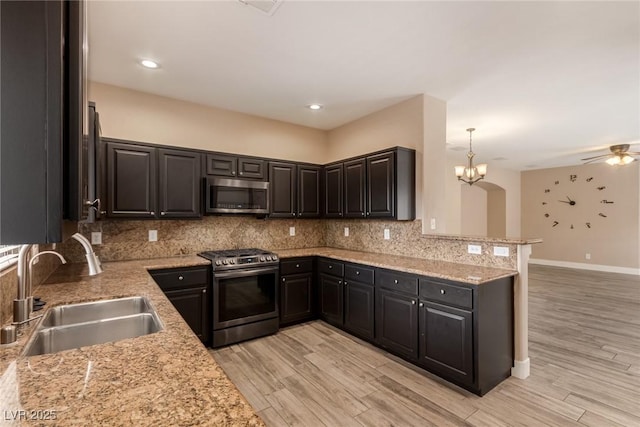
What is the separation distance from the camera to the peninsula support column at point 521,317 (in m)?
2.68

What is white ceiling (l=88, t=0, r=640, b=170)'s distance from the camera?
2152mm

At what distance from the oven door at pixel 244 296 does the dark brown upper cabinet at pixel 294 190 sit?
89 cm

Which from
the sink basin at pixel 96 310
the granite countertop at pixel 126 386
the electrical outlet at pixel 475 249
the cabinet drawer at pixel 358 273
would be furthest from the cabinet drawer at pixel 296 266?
the granite countertop at pixel 126 386

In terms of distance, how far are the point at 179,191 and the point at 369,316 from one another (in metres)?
2.51

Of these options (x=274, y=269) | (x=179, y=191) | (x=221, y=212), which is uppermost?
(x=179, y=191)

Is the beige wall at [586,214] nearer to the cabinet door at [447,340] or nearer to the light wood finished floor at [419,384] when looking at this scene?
the light wood finished floor at [419,384]

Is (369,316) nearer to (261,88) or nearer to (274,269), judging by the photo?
(274,269)

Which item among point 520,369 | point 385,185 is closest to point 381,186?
point 385,185

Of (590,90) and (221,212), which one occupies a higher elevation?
(590,90)

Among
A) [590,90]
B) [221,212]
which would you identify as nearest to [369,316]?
[221,212]

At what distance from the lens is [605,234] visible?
7.69 m

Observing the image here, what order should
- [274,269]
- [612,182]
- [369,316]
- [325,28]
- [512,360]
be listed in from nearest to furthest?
[325,28], [512,360], [369,316], [274,269], [612,182]

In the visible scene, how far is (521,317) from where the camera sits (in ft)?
8.89

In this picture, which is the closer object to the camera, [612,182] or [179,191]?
[179,191]
